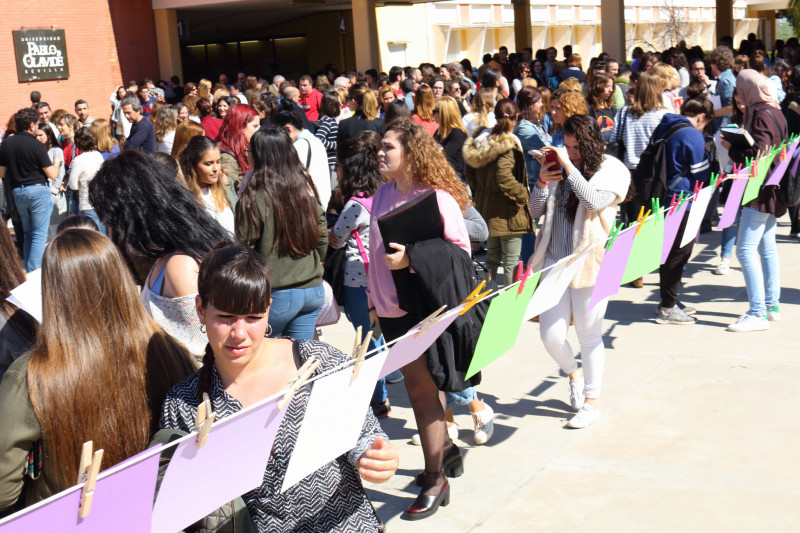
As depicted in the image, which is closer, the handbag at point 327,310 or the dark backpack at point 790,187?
the handbag at point 327,310

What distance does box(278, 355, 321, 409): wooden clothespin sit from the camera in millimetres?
2361

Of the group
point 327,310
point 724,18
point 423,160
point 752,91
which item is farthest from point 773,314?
point 724,18

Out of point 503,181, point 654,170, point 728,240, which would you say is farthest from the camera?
point 728,240

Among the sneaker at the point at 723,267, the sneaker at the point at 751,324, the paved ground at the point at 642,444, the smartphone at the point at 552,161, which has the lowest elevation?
the paved ground at the point at 642,444

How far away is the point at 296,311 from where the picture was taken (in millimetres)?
4770

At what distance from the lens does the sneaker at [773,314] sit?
6.91 metres

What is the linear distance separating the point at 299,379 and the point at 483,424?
2.76 meters

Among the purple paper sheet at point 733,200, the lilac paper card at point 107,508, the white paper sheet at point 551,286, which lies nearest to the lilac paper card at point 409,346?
the white paper sheet at point 551,286

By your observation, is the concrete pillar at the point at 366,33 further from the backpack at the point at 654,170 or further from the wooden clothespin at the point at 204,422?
the wooden clothespin at the point at 204,422

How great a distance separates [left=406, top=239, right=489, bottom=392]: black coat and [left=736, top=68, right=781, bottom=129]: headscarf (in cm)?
363

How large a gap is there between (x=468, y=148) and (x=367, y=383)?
496 centimetres

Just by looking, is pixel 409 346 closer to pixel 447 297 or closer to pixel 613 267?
pixel 447 297

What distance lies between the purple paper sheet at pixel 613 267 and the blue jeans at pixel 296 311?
149 centimetres

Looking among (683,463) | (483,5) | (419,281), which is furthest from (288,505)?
(483,5)
